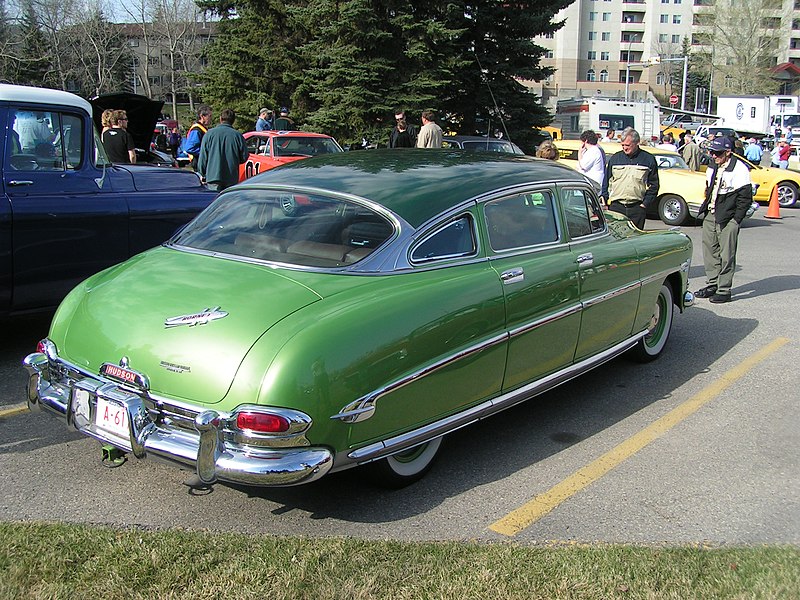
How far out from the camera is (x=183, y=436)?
331 centimetres

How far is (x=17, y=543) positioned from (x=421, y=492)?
1.90m

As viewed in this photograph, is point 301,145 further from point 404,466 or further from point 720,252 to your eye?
point 404,466

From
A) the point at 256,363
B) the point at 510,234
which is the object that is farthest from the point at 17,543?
the point at 510,234

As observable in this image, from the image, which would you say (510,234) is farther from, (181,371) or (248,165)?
(248,165)

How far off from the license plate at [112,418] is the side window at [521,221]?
7.27 ft

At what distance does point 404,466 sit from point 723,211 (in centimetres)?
618

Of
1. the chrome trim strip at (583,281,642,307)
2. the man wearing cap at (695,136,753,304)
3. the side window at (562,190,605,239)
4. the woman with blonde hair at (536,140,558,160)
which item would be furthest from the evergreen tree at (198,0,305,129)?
the chrome trim strip at (583,281,642,307)

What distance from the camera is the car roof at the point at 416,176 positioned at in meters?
4.24

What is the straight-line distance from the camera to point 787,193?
19.2 m

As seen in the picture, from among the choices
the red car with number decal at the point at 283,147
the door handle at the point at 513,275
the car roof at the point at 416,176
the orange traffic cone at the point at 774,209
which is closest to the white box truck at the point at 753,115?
the orange traffic cone at the point at 774,209

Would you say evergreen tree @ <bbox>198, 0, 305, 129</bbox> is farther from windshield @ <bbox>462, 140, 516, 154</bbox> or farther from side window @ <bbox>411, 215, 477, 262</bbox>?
side window @ <bbox>411, 215, 477, 262</bbox>

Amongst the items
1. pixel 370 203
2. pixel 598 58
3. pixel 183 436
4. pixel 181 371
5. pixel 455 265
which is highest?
pixel 598 58

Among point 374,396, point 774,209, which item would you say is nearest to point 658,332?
point 374,396

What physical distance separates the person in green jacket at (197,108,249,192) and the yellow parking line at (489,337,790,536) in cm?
656
